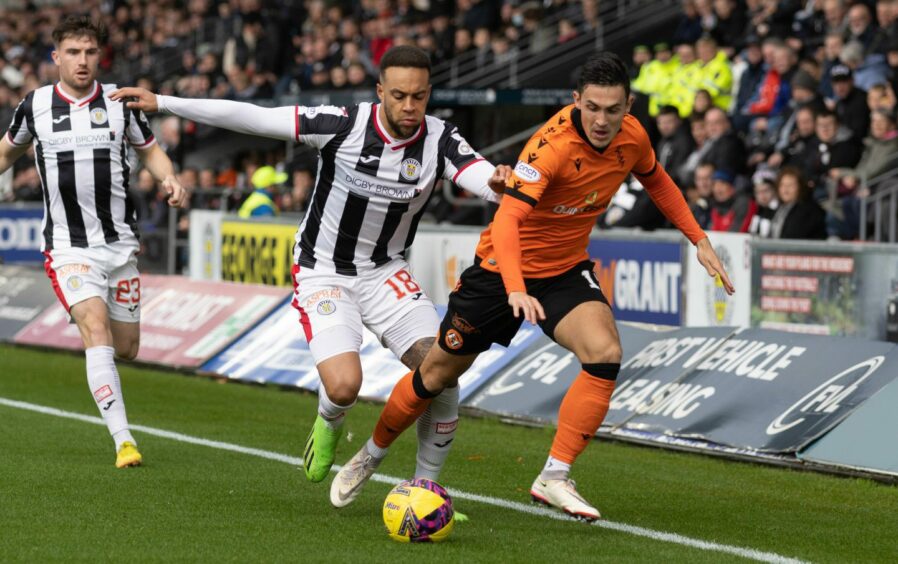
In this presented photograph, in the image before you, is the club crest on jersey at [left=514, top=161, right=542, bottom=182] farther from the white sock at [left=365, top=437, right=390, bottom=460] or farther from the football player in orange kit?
the white sock at [left=365, top=437, right=390, bottom=460]

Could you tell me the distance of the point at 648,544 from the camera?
264 inches

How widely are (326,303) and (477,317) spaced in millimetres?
852

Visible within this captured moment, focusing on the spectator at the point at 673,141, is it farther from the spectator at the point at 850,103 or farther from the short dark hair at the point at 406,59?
the short dark hair at the point at 406,59

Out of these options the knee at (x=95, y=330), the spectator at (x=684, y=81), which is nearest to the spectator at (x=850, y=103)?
the spectator at (x=684, y=81)

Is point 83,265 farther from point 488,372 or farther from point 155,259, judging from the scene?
point 155,259

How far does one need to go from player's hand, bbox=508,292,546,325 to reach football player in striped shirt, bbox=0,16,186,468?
318cm

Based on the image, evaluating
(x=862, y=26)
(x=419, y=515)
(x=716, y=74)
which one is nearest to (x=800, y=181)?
(x=862, y=26)

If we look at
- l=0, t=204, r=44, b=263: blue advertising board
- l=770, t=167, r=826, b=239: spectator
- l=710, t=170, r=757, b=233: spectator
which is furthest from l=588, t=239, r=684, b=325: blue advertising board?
l=0, t=204, r=44, b=263: blue advertising board

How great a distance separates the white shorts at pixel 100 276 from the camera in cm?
909

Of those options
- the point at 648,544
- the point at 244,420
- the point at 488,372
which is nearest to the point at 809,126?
the point at 488,372

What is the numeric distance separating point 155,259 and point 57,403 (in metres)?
8.26

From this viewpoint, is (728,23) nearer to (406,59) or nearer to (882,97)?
(882,97)

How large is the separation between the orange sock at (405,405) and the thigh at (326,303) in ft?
1.47

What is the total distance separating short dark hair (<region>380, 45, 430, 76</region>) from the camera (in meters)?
7.14
